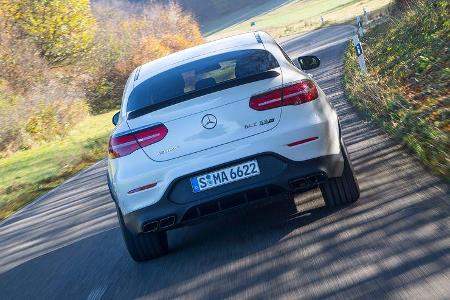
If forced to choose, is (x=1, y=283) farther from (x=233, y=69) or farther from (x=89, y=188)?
(x=89, y=188)

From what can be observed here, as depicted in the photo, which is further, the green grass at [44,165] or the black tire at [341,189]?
the green grass at [44,165]

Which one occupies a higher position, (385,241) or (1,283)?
(385,241)

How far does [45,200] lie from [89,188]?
88 cm

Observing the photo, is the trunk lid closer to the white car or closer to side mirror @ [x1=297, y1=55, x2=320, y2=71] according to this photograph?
the white car

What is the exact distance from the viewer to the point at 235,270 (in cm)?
545

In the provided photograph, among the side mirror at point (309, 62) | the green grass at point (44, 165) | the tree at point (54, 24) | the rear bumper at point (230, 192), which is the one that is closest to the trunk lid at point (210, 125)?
the rear bumper at point (230, 192)

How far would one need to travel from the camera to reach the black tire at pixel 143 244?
634 cm

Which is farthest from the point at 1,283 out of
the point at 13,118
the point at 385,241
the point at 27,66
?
the point at 27,66

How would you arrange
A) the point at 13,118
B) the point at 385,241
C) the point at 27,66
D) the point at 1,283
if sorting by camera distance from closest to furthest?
the point at 385,241 → the point at 1,283 → the point at 13,118 → the point at 27,66

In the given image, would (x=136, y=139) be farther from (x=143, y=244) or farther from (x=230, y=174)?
(x=143, y=244)

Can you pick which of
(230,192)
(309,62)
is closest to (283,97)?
(230,192)

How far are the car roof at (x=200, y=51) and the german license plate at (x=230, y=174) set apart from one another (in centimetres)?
123

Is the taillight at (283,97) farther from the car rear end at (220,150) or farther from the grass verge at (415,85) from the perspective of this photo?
the grass verge at (415,85)

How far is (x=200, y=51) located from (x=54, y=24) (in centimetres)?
2837
